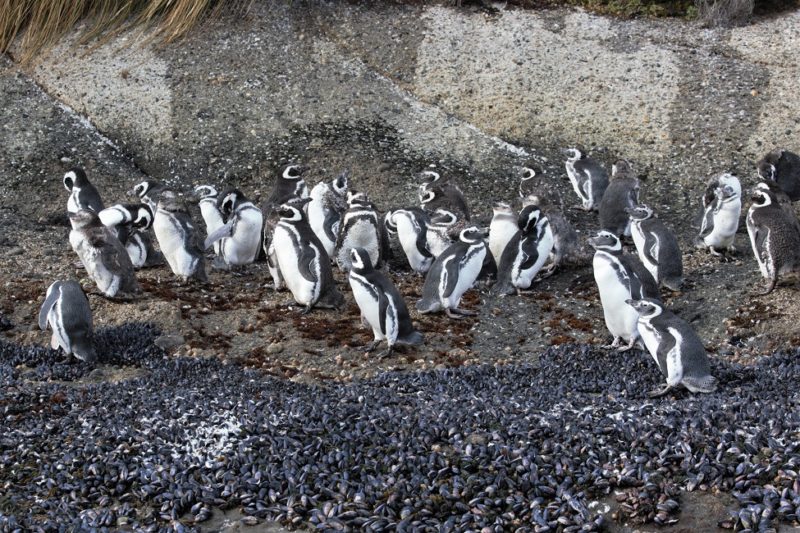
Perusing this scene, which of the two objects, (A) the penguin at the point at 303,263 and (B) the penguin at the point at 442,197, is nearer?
(A) the penguin at the point at 303,263

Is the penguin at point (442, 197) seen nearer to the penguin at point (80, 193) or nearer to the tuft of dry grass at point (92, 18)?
the penguin at point (80, 193)

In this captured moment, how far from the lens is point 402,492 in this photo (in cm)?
521

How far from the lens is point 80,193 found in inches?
425

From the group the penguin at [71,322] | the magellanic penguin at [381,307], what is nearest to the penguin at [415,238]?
the magellanic penguin at [381,307]

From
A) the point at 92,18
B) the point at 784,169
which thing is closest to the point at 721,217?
the point at 784,169

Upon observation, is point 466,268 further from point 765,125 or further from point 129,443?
point 765,125

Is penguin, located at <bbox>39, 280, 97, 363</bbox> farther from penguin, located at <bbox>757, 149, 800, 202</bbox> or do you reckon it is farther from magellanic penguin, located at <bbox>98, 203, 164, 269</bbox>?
penguin, located at <bbox>757, 149, 800, 202</bbox>

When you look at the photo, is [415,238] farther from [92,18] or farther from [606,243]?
[92,18]

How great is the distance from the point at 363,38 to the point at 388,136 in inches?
88.7

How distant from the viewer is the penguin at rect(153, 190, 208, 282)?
379 inches

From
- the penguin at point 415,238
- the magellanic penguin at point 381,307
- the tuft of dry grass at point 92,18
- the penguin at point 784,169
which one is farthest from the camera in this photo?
the tuft of dry grass at point 92,18

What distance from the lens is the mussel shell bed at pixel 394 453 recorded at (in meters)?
5.06

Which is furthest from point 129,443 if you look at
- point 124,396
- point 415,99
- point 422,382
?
point 415,99

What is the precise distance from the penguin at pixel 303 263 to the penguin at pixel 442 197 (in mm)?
1611
